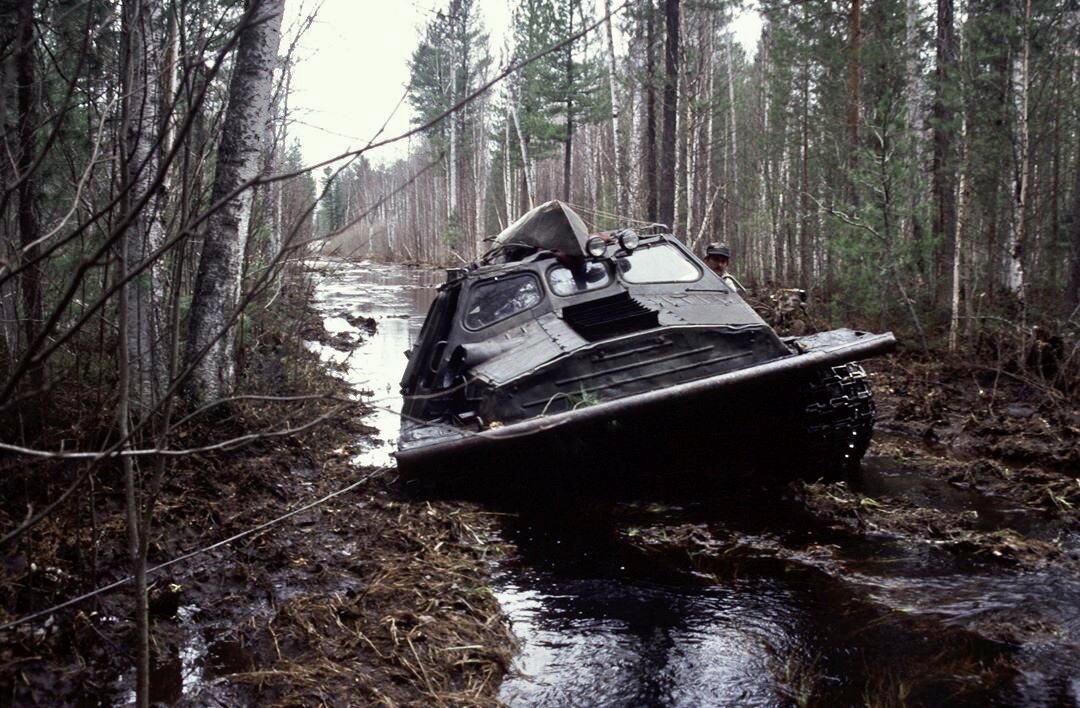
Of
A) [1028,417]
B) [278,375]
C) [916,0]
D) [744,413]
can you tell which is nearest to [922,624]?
[744,413]

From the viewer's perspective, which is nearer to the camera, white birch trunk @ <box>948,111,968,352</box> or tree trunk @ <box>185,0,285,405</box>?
tree trunk @ <box>185,0,285,405</box>

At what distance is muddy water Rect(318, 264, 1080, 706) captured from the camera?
11.0ft

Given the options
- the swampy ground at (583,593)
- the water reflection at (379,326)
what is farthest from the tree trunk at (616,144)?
the swampy ground at (583,593)

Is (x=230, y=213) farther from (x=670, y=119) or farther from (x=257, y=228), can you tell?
(x=670, y=119)

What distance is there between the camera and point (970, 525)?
529 centimetres

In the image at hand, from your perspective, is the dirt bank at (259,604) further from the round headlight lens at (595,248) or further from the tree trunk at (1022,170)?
the tree trunk at (1022,170)

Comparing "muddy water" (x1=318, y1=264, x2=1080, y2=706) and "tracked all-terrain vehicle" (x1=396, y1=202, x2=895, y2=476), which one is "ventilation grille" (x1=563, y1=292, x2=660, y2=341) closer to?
"tracked all-terrain vehicle" (x1=396, y1=202, x2=895, y2=476)

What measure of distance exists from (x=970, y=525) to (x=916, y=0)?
14.0 metres

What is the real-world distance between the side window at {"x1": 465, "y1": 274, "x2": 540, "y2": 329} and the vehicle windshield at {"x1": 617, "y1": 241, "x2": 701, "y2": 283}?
761 mm

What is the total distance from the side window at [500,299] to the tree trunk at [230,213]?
1.84 m

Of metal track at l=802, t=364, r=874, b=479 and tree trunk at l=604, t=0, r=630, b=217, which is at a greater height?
tree trunk at l=604, t=0, r=630, b=217

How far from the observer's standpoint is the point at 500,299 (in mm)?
6703

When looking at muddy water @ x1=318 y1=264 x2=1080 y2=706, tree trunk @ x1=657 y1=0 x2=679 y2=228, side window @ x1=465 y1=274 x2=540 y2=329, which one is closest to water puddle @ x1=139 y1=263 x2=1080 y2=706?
muddy water @ x1=318 y1=264 x2=1080 y2=706

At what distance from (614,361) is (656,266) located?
1.77m
